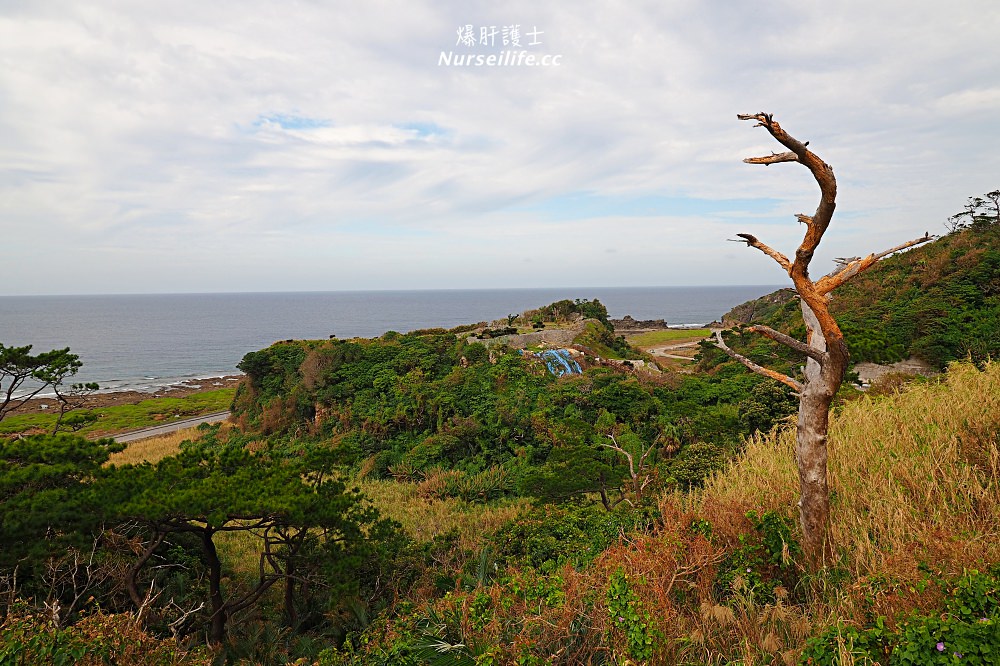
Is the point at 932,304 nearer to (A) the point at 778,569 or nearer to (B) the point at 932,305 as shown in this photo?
(B) the point at 932,305

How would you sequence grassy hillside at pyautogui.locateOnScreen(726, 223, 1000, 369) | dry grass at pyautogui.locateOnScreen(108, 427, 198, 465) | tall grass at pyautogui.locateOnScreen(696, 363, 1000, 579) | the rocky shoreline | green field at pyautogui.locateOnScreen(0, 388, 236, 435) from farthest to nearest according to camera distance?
the rocky shoreline
green field at pyautogui.locateOnScreen(0, 388, 236, 435)
dry grass at pyautogui.locateOnScreen(108, 427, 198, 465)
grassy hillside at pyautogui.locateOnScreen(726, 223, 1000, 369)
tall grass at pyautogui.locateOnScreen(696, 363, 1000, 579)

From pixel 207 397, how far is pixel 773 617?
2055 inches

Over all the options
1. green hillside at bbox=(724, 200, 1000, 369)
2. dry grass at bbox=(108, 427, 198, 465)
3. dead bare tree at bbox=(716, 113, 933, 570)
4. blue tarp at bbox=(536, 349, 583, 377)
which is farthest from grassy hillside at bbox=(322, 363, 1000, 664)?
dry grass at bbox=(108, 427, 198, 465)

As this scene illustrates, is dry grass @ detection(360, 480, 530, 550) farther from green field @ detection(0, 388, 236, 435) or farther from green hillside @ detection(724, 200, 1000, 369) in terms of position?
green field @ detection(0, 388, 236, 435)

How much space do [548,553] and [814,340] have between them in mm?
5058

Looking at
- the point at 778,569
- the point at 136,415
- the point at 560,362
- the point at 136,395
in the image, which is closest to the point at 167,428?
the point at 136,415

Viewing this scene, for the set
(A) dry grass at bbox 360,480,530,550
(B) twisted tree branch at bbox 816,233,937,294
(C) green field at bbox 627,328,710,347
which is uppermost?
(B) twisted tree branch at bbox 816,233,937,294

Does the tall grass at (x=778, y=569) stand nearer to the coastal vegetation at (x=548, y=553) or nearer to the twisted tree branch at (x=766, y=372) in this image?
the coastal vegetation at (x=548, y=553)

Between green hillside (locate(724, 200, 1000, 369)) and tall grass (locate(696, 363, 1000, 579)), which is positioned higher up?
green hillside (locate(724, 200, 1000, 369))

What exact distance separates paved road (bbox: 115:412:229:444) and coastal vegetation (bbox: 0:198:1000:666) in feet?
84.0

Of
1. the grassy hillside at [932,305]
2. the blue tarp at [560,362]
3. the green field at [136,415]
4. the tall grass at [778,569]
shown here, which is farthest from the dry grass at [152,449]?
the grassy hillside at [932,305]

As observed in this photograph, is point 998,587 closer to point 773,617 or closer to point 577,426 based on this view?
point 773,617

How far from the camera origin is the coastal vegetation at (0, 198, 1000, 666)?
3.62m

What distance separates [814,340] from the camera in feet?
12.7
